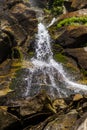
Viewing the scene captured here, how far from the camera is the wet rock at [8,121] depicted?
1330cm

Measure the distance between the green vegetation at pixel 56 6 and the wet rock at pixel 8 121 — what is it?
97.2ft

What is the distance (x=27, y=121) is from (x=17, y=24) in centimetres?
1852

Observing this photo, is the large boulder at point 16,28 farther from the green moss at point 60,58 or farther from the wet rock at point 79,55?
the wet rock at point 79,55

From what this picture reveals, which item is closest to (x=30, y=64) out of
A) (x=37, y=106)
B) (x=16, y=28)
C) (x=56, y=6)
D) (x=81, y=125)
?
(x=16, y=28)

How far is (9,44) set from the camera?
1105 inches

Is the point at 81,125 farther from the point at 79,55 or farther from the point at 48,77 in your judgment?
the point at 79,55

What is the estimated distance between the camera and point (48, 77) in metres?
24.5

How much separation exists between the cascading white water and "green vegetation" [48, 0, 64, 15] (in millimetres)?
12084

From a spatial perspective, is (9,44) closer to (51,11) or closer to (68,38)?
(68,38)

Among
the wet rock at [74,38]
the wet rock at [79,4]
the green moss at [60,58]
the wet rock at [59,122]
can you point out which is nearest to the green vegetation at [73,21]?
the wet rock at [74,38]

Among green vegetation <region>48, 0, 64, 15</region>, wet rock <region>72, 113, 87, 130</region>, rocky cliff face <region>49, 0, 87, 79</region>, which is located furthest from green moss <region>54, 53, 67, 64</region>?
wet rock <region>72, 113, 87, 130</region>

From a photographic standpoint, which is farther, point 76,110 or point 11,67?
point 11,67

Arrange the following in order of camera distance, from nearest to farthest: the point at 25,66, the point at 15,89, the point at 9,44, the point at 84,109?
the point at 84,109, the point at 15,89, the point at 25,66, the point at 9,44

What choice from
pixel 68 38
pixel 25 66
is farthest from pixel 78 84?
pixel 68 38
